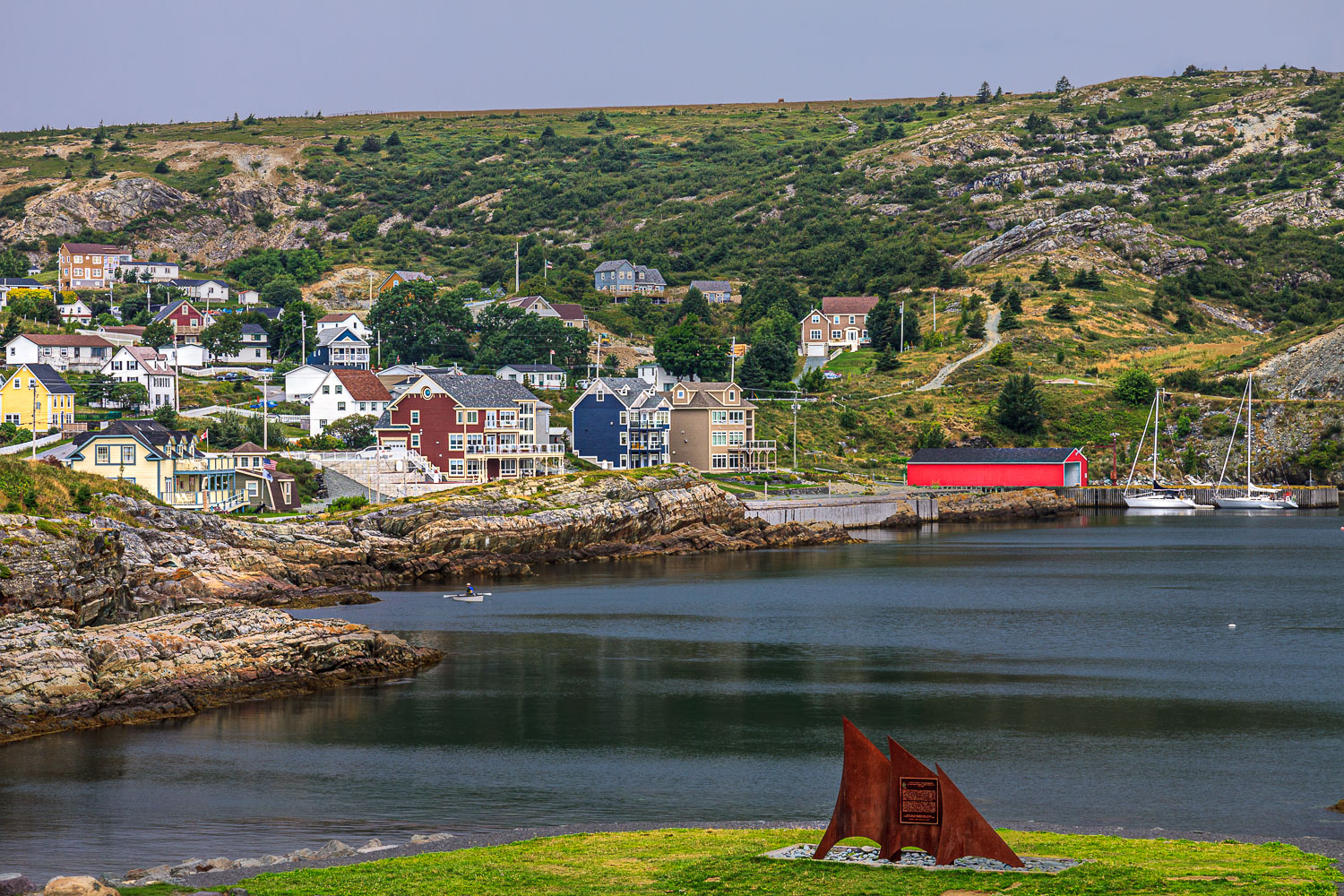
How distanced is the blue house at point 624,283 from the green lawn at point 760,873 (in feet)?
568

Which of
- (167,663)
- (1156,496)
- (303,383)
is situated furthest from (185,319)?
(167,663)

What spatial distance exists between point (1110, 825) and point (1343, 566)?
6276 centimetres

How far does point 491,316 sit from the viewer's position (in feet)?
505

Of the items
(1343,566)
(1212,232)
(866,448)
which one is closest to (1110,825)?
(1343,566)

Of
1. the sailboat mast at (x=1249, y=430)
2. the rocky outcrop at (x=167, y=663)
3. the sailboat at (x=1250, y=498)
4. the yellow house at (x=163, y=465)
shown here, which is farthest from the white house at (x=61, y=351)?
the sailboat mast at (x=1249, y=430)

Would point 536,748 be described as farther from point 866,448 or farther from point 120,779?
point 866,448

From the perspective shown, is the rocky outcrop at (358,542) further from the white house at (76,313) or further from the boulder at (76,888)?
the white house at (76,313)

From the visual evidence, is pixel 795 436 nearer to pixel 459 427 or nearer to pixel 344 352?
pixel 459 427

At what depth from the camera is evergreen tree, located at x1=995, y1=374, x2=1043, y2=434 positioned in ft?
452

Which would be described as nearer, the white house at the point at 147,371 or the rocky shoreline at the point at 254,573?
the rocky shoreline at the point at 254,573

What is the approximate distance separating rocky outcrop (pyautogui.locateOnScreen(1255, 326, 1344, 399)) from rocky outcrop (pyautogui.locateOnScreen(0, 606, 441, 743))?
4878 inches

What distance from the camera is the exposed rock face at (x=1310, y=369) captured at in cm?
14350

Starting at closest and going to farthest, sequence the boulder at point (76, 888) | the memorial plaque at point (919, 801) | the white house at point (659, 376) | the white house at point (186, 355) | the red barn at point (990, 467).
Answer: the boulder at point (76, 888) < the memorial plaque at point (919, 801) < the red barn at point (990, 467) < the white house at point (186, 355) < the white house at point (659, 376)

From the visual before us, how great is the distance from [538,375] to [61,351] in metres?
47.7
